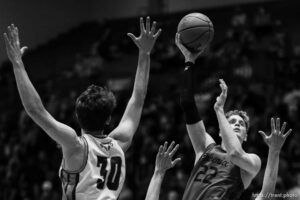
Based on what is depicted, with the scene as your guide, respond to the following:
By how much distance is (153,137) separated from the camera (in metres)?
11.6

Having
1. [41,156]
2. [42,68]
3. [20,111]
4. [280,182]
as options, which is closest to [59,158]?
[41,156]

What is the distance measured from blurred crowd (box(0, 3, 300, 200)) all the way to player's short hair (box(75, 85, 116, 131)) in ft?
16.9

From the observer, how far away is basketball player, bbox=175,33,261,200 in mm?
4879

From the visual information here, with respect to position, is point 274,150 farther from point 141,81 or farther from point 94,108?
point 94,108

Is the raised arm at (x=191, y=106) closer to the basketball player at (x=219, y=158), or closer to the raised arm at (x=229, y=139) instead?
the basketball player at (x=219, y=158)

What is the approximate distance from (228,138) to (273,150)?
36 centimetres

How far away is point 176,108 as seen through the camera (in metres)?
11.9

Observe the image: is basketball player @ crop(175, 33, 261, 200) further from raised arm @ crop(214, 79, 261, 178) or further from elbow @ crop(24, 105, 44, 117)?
elbow @ crop(24, 105, 44, 117)

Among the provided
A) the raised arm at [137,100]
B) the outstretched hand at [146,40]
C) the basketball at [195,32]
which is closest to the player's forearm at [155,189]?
the raised arm at [137,100]

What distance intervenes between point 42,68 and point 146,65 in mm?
14685

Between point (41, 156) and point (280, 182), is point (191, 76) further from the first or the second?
point (41, 156)

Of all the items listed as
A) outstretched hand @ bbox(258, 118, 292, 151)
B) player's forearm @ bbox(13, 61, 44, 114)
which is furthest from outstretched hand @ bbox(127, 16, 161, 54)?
outstretched hand @ bbox(258, 118, 292, 151)

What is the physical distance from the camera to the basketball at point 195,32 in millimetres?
5207

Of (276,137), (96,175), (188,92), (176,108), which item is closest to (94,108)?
(96,175)
